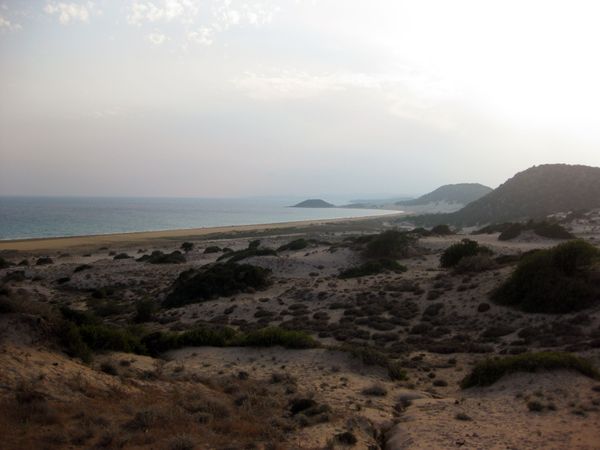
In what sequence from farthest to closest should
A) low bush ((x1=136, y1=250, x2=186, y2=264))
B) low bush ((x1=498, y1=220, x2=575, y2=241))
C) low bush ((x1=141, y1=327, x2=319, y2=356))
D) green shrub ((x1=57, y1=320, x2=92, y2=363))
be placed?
low bush ((x1=136, y1=250, x2=186, y2=264))
low bush ((x1=498, y1=220, x2=575, y2=241))
low bush ((x1=141, y1=327, x2=319, y2=356))
green shrub ((x1=57, y1=320, x2=92, y2=363))

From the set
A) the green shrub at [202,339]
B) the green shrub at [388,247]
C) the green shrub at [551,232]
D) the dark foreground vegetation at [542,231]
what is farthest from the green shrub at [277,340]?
the green shrub at [551,232]

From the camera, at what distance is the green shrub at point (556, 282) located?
19.0 m

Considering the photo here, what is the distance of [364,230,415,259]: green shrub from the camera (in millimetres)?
40094

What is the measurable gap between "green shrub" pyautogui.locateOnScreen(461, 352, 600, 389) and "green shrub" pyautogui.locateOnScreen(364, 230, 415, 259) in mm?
27145

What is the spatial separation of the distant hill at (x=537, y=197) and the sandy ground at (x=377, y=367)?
60.4 metres

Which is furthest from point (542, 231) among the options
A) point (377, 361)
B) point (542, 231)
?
point (377, 361)

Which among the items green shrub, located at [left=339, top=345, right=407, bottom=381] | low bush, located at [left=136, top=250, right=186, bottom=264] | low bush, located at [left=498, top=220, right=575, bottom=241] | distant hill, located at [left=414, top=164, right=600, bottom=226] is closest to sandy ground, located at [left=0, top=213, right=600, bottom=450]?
green shrub, located at [left=339, top=345, right=407, bottom=381]

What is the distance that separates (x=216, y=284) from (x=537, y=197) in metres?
77.6

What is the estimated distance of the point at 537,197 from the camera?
287ft

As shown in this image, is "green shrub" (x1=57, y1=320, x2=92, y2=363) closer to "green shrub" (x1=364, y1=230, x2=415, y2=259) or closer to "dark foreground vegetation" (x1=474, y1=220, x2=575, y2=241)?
"green shrub" (x1=364, y1=230, x2=415, y2=259)

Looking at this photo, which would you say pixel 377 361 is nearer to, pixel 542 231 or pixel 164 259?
pixel 542 231

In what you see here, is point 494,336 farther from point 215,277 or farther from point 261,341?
point 215,277

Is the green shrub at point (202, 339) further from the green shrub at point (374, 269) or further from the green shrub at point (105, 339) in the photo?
the green shrub at point (374, 269)

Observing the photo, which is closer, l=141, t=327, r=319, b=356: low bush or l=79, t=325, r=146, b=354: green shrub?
l=79, t=325, r=146, b=354: green shrub
